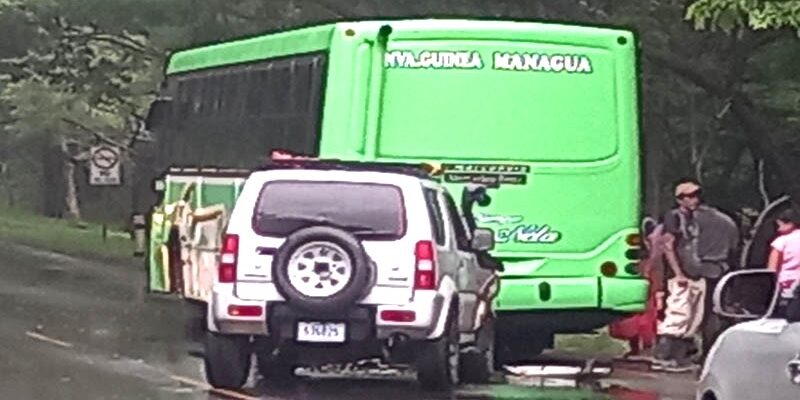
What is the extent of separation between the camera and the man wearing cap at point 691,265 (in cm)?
2139

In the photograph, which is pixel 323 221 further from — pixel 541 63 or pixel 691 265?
pixel 691 265

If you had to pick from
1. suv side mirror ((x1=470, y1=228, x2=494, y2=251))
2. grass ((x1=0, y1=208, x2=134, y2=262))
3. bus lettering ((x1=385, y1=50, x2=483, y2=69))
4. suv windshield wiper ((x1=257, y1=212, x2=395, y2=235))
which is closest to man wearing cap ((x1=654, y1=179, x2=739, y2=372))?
bus lettering ((x1=385, y1=50, x2=483, y2=69))

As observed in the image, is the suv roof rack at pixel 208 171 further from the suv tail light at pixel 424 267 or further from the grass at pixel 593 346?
the suv tail light at pixel 424 267

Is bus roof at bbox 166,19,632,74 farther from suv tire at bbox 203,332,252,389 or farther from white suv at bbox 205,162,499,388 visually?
suv tire at bbox 203,332,252,389

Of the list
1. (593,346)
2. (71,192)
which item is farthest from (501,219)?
(71,192)

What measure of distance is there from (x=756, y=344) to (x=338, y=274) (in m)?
7.81

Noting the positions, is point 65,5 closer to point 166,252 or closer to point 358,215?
point 166,252

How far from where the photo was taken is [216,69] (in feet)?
80.7

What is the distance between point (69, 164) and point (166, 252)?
52.8 metres

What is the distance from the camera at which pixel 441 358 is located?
17422 mm

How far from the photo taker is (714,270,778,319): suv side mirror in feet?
30.2

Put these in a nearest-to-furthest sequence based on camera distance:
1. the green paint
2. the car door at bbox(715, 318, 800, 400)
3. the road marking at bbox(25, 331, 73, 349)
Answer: the car door at bbox(715, 318, 800, 400) → the green paint → the road marking at bbox(25, 331, 73, 349)

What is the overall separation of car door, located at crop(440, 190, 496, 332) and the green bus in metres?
1.26

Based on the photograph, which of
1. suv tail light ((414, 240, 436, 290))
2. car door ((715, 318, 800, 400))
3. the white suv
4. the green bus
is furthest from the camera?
the green bus
